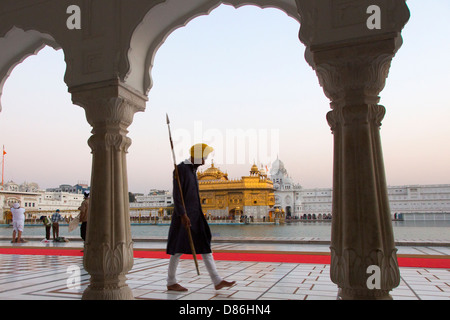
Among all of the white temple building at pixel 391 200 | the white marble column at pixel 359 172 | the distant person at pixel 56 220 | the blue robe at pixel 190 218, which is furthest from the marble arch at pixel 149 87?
the white temple building at pixel 391 200

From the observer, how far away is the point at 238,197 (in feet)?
A: 124

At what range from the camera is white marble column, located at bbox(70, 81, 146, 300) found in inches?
118

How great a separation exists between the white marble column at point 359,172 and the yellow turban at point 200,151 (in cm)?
129

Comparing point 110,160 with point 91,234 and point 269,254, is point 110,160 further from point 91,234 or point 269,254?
point 269,254

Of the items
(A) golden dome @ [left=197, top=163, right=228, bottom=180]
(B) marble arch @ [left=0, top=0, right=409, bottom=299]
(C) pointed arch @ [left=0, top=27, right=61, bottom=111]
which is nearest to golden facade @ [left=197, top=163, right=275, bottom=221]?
(A) golden dome @ [left=197, top=163, right=228, bottom=180]

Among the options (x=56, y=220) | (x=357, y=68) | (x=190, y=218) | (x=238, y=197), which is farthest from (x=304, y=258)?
(x=238, y=197)

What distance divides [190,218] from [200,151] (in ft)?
2.06

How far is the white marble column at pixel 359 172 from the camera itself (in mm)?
2291

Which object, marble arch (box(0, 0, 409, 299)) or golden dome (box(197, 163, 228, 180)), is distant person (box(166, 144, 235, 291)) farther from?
golden dome (box(197, 163, 228, 180))

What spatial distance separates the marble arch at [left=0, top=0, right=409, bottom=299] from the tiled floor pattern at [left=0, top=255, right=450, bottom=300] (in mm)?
625

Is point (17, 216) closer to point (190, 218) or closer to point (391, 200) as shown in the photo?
point (190, 218)

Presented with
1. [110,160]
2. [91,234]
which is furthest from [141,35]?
[91,234]

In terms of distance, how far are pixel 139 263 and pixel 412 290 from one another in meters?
3.57
